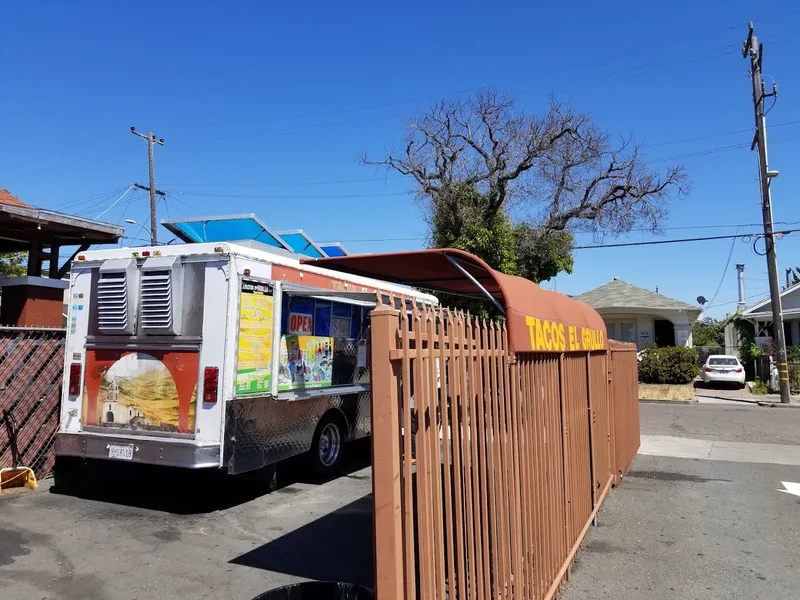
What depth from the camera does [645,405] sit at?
2009cm

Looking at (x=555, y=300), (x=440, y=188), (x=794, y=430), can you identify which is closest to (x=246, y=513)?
(x=555, y=300)

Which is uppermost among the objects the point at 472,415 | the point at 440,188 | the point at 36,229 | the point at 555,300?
the point at 440,188

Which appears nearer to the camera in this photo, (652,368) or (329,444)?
(329,444)

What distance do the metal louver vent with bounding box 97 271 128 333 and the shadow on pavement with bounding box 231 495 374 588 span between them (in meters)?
2.95

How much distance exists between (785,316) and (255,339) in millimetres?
30611

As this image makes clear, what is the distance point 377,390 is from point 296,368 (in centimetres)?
509

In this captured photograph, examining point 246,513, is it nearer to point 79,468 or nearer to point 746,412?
point 79,468

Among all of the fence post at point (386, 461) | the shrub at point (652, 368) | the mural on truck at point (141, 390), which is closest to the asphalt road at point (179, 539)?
the mural on truck at point (141, 390)

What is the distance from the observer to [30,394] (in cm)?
760

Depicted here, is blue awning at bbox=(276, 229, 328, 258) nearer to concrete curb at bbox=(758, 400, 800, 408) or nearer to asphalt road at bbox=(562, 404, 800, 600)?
asphalt road at bbox=(562, 404, 800, 600)

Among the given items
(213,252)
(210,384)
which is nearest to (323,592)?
(210,384)

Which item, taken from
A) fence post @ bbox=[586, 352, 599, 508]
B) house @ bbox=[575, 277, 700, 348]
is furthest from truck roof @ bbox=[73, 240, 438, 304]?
house @ bbox=[575, 277, 700, 348]

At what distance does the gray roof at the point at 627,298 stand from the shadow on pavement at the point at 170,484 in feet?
82.5

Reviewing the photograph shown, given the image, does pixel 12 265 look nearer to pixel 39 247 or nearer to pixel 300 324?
pixel 39 247
